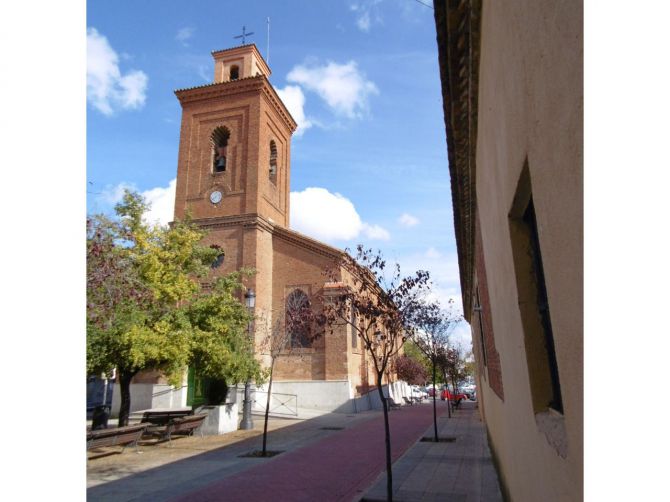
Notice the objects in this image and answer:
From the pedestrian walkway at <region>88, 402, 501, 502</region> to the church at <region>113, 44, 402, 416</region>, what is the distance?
9150mm

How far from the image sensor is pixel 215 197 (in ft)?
87.6

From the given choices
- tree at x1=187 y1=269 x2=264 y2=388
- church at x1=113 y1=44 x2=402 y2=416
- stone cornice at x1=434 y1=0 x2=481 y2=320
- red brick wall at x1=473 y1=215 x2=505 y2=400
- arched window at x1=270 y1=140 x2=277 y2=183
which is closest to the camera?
stone cornice at x1=434 y1=0 x2=481 y2=320

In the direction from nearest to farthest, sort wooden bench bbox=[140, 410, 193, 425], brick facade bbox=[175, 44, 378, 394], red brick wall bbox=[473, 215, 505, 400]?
red brick wall bbox=[473, 215, 505, 400]
wooden bench bbox=[140, 410, 193, 425]
brick facade bbox=[175, 44, 378, 394]

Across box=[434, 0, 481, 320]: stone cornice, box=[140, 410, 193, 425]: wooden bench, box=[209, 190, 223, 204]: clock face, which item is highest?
box=[209, 190, 223, 204]: clock face

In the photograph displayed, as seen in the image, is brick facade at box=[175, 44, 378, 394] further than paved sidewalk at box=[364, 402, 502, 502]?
Yes

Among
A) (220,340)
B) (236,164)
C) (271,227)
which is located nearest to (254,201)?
(271,227)

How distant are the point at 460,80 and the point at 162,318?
38.8 ft

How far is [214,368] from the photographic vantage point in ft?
50.1

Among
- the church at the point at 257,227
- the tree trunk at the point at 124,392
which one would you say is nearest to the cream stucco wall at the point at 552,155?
the tree trunk at the point at 124,392

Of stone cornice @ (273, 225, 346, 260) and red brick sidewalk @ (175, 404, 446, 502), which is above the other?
stone cornice @ (273, 225, 346, 260)

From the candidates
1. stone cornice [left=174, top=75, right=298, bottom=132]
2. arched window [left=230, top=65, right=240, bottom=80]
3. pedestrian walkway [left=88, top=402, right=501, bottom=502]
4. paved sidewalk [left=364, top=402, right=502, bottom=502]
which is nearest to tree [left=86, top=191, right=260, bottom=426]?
pedestrian walkway [left=88, top=402, right=501, bottom=502]

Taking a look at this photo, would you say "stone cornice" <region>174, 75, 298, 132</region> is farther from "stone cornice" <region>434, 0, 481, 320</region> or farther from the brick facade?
"stone cornice" <region>434, 0, 481, 320</region>

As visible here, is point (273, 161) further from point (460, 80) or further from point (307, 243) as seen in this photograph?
point (460, 80)

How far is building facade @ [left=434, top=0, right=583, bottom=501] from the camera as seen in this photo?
1419mm
